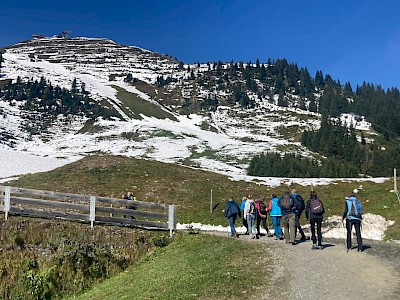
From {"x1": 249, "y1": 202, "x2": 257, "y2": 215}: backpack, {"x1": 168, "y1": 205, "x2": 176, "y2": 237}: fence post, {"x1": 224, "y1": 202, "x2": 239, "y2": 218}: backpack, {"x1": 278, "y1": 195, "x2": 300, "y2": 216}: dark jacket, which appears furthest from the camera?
{"x1": 249, "y1": 202, "x2": 257, "y2": 215}: backpack

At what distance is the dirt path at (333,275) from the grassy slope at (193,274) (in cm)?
75

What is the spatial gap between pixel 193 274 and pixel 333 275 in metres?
4.29

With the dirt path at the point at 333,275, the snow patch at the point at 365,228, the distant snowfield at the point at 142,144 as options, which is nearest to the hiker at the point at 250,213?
the snow patch at the point at 365,228

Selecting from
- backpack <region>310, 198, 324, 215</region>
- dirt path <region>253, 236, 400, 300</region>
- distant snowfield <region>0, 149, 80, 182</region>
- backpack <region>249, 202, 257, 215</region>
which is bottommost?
dirt path <region>253, 236, 400, 300</region>

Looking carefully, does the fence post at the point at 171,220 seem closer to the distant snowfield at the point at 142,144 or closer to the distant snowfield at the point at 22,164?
the distant snowfield at the point at 142,144

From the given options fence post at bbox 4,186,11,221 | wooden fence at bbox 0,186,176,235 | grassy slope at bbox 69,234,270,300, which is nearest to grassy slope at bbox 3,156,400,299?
grassy slope at bbox 69,234,270,300

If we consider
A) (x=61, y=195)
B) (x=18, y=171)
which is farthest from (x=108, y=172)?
(x=61, y=195)

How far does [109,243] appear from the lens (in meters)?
18.6

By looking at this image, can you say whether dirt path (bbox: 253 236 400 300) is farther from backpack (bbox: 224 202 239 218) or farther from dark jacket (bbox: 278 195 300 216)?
backpack (bbox: 224 202 239 218)

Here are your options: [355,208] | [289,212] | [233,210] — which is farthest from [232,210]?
[355,208]

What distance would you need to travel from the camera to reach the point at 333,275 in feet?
39.9

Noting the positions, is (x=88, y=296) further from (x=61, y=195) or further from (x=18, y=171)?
(x=18, y=171)

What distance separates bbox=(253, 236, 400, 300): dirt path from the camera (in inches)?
409

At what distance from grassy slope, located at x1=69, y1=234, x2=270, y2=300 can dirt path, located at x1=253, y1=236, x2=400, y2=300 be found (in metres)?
0.75
